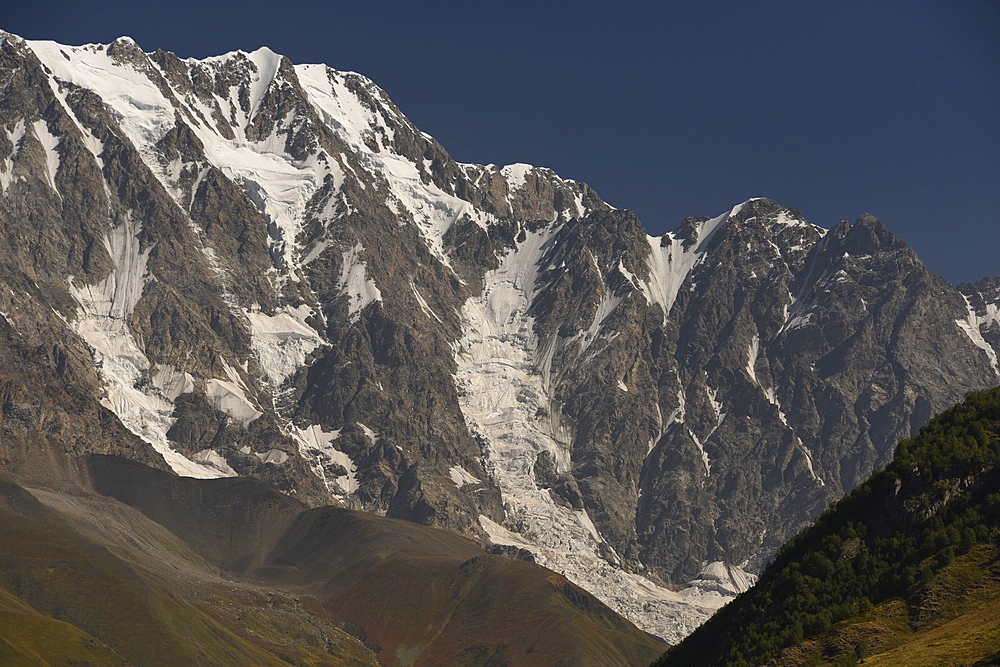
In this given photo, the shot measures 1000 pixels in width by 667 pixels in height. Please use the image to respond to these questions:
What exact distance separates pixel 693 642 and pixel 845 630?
123ft

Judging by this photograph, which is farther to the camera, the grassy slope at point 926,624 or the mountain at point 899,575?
the mountain at point 899,575

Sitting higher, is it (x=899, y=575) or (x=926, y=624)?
(x=899, y=575)

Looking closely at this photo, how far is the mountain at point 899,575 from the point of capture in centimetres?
11081

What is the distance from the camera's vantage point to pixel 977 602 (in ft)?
362

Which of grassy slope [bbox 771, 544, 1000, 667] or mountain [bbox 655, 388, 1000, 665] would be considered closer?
grassy slope [bbox 771, 544, 1000, 667]

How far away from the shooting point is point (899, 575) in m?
122

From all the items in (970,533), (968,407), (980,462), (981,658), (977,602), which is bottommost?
(981,658)

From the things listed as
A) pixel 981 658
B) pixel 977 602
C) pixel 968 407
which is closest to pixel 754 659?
pixel 977 602

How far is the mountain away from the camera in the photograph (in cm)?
11081

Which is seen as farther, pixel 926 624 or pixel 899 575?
pixel 899 575

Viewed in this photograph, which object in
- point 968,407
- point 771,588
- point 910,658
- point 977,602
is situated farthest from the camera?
point 968,407

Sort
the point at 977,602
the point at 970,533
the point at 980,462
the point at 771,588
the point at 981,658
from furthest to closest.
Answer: the point at 771,588, the point at 980,462, the point at 970,533, the point at 977,602, the point at 981,658

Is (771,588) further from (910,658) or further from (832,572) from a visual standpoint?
(910,658)

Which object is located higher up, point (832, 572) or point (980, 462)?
point (980, 462)
